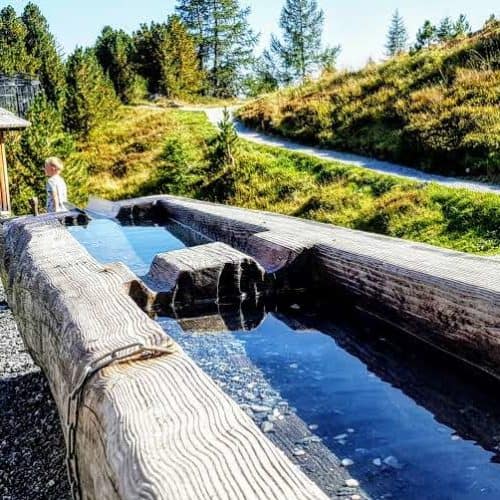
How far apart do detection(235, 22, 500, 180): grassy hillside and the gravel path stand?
32cm

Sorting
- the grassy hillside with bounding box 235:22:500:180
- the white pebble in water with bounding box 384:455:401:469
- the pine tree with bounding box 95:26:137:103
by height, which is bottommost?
the white pebble in water with bounding box 384:455:401:469

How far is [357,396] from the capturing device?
309 cm

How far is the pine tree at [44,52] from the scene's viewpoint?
30.5 metres

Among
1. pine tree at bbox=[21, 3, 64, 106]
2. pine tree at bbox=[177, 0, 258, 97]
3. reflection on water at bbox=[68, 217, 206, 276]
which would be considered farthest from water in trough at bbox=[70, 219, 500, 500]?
pine tree at bbox=[177, 0, 258, 97]

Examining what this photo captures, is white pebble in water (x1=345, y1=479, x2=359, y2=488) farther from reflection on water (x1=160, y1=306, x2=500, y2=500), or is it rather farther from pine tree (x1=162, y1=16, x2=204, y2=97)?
pine tree (x1=162, y1=16, x2=204, y2=97)

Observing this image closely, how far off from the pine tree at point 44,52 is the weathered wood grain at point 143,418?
1021 inches

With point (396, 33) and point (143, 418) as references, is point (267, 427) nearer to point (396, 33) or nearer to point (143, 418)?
point (143, 418)

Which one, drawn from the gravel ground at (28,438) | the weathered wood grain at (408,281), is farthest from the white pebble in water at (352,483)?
the gravel ground at (28,438)

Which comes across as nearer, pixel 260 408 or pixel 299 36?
pixel 260 408

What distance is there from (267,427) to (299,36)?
51155 mm

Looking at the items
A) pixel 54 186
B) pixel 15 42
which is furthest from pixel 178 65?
pixel 54 186

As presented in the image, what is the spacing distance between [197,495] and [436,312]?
2242mm

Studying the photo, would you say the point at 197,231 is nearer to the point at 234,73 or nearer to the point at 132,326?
the point at 132,326

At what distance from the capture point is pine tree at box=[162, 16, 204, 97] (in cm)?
3944
